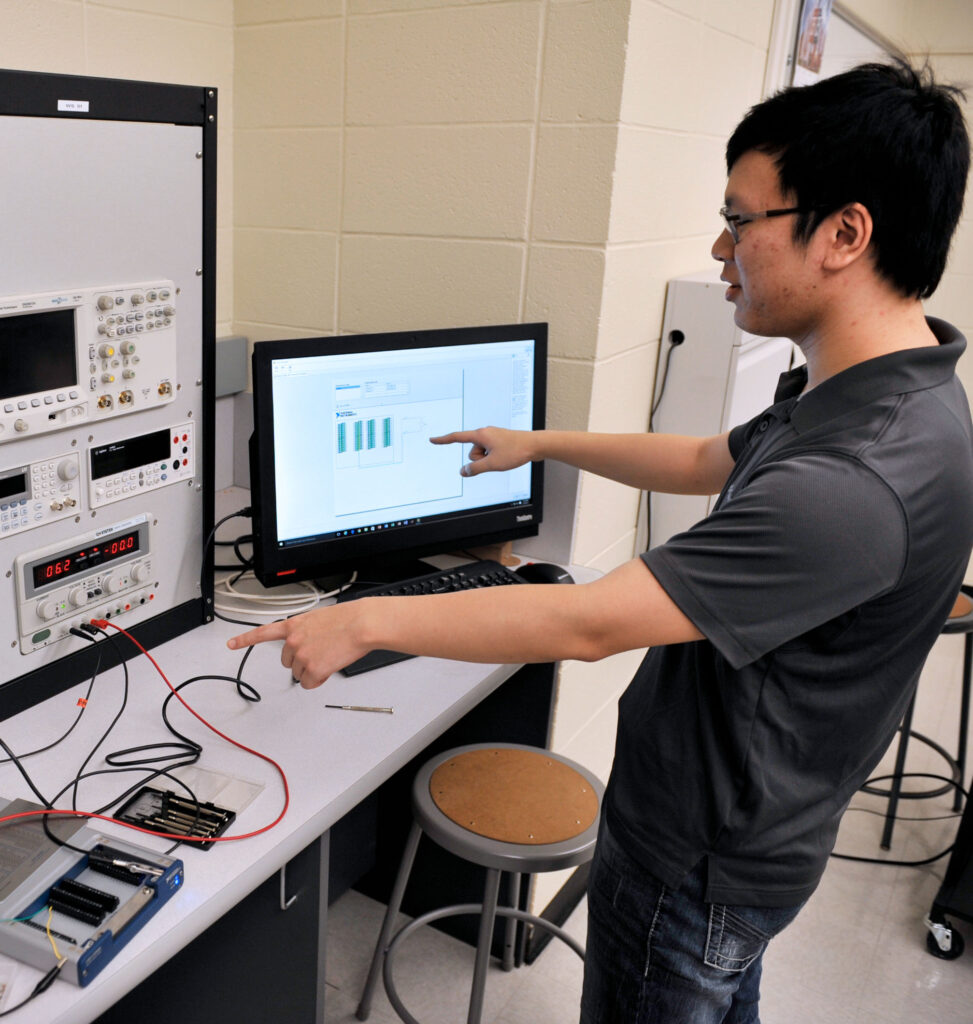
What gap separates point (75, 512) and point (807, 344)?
0.95 m

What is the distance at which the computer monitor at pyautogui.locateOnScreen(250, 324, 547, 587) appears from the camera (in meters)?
1.57

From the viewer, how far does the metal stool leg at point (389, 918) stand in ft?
5.50

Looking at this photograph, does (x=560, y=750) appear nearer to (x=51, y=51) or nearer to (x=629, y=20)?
(x=629, y=20)

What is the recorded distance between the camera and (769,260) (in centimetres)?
107

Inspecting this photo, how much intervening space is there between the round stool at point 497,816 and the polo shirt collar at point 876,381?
78 cm

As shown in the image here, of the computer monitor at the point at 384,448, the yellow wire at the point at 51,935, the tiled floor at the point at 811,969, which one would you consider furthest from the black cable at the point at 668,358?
the yellow wire at the point at 51,935

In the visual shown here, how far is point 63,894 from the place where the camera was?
0.93 metres

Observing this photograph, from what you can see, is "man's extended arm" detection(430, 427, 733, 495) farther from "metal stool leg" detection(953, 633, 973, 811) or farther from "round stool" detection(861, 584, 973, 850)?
"metal stool leg" detection(953, 633, 973, 811)

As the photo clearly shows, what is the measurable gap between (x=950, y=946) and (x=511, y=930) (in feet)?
3.28

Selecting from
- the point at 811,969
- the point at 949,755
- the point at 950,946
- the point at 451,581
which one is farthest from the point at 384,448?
the point at 949,755

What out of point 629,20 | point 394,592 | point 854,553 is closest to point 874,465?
point 854,553

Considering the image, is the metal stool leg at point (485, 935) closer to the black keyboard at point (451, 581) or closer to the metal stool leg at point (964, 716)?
the black keyboard at point (451, 581)

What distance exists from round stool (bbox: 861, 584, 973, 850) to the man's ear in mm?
1499

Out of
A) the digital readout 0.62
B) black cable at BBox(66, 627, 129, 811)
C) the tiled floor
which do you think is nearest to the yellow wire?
black cable at BBox(66, 627, 129, 811)
